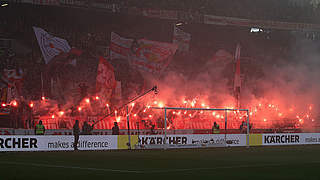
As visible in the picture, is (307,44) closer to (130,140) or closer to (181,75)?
(181,75)

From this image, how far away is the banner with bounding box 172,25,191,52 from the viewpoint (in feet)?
155

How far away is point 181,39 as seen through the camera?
4762 cm

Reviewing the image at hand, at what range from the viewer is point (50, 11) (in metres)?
41.0

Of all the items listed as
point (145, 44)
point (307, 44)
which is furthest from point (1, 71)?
point (307, 44)

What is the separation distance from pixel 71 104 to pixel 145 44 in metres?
9.51

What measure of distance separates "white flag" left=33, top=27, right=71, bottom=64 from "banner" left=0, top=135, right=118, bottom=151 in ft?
49.5

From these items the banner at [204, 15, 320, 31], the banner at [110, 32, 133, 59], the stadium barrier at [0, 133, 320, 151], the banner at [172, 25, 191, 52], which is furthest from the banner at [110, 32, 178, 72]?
the stadium barrier at [0, 133, 320, 151]

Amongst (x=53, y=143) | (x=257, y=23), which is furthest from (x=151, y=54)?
(x=53, y=143)

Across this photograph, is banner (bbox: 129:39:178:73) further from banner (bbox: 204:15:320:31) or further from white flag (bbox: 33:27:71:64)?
white flag (bbox: 33:27:71:64)

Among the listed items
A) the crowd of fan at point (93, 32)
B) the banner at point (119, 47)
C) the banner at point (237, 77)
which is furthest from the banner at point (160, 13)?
the banner at point (237, 77)

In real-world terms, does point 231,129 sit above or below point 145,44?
below

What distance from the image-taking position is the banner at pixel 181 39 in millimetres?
47219

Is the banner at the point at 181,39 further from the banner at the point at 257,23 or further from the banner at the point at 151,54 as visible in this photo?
the banner at the point at 257,23

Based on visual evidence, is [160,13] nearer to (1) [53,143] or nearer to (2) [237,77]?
(2) [237,77]
